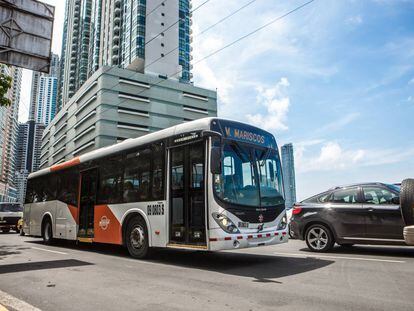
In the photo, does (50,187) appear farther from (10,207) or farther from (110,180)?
(10,207)

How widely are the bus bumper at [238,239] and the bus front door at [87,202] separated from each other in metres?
5.44

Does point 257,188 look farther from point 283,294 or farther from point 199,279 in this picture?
point 283,294

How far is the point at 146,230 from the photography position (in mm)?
8414

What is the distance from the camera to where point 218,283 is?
5.55 meters

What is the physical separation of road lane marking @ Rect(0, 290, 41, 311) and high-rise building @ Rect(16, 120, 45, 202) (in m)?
127

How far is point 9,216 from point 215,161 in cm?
2128

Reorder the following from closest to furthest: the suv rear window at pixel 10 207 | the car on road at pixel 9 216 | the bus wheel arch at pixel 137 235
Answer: the bus wheel arch at pixel 137 235 → the car on road at pixel 9 216 → the suv rear window at pixel 10 207

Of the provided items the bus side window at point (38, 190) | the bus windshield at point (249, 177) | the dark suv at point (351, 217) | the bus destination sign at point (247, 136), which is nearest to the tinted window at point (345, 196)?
the dark suv at point (351, 217)

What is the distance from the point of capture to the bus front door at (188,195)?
7.05 m

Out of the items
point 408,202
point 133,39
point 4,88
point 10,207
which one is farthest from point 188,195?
point 133,39

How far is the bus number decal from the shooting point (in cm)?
795

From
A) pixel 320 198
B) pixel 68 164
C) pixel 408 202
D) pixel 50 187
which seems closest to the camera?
pixel 408 202

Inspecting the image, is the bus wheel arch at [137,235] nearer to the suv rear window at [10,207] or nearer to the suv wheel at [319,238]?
the suv wheel at [319,238]

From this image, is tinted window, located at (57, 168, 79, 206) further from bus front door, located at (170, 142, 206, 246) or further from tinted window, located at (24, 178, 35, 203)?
bus front door, located at (170, 142, 206, 246)
